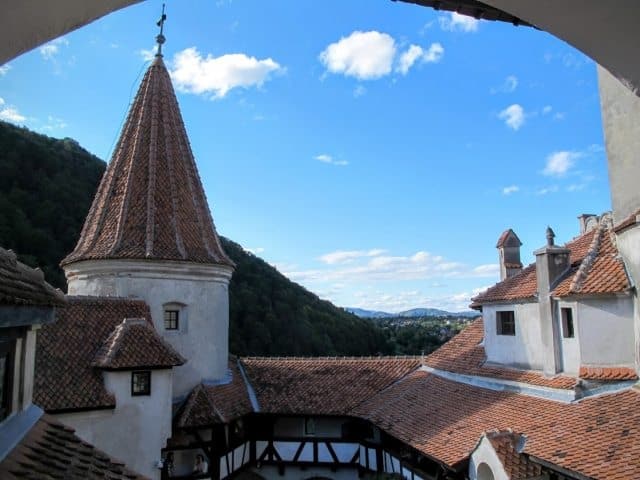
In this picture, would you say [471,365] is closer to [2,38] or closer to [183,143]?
[183,143]

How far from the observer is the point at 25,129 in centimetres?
5209

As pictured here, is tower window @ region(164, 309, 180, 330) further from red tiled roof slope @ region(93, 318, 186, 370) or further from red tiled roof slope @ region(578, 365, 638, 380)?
red tiled roof slope @ region(578, 365, 638, 380)

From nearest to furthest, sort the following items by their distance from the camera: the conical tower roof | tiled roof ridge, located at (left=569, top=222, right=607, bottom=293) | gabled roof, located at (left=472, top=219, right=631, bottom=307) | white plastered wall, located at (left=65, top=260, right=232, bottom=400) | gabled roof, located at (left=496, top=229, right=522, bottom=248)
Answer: gabled roof, located at (left=472, top=219, right=631, bottom=307), tiled roof ridge, located at (left=569, top=222, right=607, bottom=293), white plastered wall, located at (left=65, top=260, right=232, bottom=400), the conical tower roof, gabled roof, located at (left=496, top=229, right=522, bottom=248)

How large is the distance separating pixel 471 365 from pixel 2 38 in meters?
16.4

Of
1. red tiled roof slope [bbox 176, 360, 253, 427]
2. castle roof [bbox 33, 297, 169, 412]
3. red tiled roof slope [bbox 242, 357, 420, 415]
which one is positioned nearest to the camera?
castle roof [bbox 33, 297, 169, 412]

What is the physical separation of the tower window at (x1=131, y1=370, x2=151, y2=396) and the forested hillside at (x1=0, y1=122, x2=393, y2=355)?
26.9 metres

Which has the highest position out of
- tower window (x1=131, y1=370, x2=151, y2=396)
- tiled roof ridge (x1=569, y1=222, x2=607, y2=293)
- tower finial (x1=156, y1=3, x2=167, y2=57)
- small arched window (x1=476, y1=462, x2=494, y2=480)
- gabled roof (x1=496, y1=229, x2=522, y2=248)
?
tower finial (x1=156, y1=3, x2=167, y2=57)

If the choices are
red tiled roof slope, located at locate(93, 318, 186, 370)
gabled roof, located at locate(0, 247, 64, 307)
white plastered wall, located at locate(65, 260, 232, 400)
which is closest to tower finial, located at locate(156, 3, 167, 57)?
white plastered wall, located at locate(65, 260, 232, 400)

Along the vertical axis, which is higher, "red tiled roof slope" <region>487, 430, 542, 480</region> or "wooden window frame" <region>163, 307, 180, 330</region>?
"wooden window frame" <region>163, 307, 180, 330</region>

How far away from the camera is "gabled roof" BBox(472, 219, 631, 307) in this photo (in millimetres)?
11523

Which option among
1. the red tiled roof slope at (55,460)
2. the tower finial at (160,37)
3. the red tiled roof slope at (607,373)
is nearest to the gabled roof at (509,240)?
the red tiled roof slope at (607,373)

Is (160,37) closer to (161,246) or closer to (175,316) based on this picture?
(161,246)

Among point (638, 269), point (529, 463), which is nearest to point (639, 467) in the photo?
point (529, 463)

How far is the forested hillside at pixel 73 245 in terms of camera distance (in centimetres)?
4094
